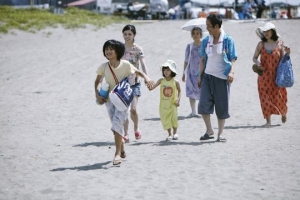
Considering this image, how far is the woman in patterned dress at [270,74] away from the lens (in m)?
11.2

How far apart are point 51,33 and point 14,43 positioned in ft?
Answer: 9.12

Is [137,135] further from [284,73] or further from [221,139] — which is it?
[284,73]

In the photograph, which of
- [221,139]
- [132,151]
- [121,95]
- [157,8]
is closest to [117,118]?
[121,95]

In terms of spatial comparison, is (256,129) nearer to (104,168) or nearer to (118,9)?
(104,168)

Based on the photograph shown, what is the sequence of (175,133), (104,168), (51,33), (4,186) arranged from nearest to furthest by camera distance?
(4,186) < (104,168) < (175,133) < (51,33)

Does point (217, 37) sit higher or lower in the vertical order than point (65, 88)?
higher

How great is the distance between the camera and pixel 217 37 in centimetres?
947

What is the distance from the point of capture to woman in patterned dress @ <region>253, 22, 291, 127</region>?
11.2 metres

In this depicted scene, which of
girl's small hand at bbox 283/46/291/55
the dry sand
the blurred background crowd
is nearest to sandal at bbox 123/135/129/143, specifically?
the dry sand

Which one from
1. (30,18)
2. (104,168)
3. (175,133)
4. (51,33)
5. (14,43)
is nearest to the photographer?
(104,168)

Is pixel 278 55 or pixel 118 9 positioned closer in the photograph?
pixel 278 55

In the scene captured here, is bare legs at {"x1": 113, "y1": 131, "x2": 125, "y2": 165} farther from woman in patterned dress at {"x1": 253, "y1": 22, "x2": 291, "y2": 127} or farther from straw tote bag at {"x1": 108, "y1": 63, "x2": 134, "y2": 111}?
woman in patterned dress at {"x1": 253, "y1": 22, "x2": 291, "y2": 127}

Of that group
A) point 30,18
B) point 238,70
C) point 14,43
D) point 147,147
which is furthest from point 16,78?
point 30,18

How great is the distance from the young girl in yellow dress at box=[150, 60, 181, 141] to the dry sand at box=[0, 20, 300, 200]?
10.0 inches
